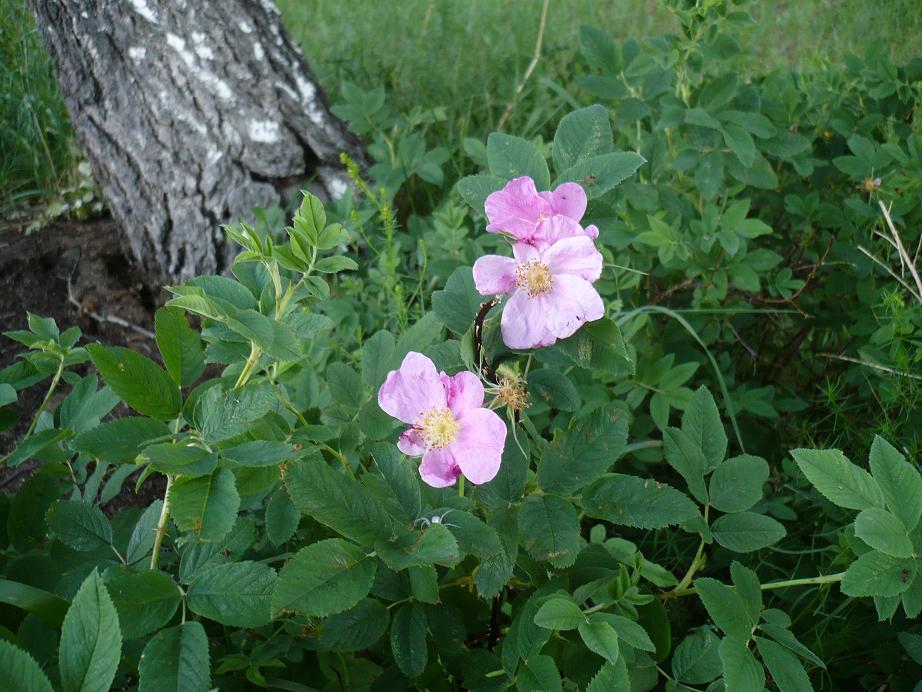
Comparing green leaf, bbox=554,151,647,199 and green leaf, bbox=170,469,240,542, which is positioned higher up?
green leaf, bbox=554,151,647,199

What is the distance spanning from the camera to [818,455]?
83cm

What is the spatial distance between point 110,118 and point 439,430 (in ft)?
6.84

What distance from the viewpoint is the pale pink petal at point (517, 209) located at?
78 cm

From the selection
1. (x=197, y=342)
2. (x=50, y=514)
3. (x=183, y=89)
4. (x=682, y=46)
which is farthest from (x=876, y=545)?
(x=183, y=89)

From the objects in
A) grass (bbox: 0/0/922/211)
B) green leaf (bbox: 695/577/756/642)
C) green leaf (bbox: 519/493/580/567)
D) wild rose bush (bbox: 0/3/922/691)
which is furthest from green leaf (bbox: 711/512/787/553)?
grass (bbox: 0/0/922/211)

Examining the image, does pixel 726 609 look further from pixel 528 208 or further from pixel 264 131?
pixel 264 131

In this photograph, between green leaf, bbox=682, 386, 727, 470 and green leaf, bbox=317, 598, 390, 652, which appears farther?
green leaf, bbox=682, 386, 727, 470

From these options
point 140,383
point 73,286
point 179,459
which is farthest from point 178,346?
point 73,286

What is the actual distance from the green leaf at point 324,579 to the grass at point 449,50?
7.17ft

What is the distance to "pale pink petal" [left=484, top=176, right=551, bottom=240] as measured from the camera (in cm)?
78

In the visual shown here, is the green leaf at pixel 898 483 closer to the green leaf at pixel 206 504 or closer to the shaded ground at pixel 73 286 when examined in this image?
the green leaf at pixel 206 504

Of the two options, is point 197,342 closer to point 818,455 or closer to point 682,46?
point 818,455

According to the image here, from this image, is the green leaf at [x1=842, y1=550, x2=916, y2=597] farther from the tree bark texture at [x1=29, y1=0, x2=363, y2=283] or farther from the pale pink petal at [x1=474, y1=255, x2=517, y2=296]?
the tree bark texture at [x1=29, y1=0, x2=363, y2=283]

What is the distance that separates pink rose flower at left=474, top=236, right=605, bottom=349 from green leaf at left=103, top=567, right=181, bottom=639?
39cm
